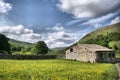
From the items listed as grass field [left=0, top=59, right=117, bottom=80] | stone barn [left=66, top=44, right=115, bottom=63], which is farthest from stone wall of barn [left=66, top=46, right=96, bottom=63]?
grass field [left=0, top=59, right=117, bottom=80]

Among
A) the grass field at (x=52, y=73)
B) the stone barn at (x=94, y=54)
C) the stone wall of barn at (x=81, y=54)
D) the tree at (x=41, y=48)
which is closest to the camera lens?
the grass field at (x=52, y=73)

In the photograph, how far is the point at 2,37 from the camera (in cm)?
15050

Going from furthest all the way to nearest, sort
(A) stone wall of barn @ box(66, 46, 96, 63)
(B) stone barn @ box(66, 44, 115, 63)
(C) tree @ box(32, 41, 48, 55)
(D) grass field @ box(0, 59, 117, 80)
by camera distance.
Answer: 1. (C) tree @ box(32, 41, 48, 55)
2. (A) stone wall of barn @ box(66, 46, 96, 63)
3. (B) stone barn @ box(66, 44, 115, 63)
4. (D) grass field @ box(0, 59, 117, 80)

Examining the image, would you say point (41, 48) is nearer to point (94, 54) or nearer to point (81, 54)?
point (81, 54)

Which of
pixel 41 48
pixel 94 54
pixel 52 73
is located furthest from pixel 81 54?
pixel 52 73

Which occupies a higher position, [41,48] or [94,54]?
[41,48]

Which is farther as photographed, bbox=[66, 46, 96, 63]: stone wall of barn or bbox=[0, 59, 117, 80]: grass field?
bbox=[66, 46, 96, 63]: stone wall of barn

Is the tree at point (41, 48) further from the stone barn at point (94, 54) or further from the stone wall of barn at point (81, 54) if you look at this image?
the stone barn at point (94, 54)

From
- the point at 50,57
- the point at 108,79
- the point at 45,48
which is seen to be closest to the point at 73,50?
the point at 50,57

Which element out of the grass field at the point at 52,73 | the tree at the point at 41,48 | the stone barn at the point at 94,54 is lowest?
the grass field at the point at 52,73

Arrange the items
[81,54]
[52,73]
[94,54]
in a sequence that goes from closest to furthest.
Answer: [52,73] < [94,54] < [81,54]

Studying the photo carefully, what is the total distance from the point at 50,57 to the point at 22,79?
91265mm

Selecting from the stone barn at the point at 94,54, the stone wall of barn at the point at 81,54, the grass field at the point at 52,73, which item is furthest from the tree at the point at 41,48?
the grass field at the point at 52,73

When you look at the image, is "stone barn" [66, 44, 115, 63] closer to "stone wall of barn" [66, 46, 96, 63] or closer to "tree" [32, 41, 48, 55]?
"stone wall of barn" [66, 46, 96, 63]
